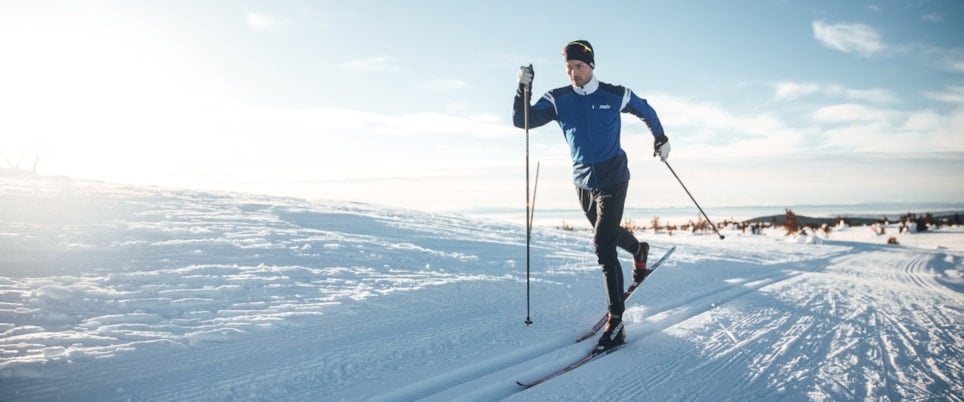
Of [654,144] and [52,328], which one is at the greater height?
[654,144]

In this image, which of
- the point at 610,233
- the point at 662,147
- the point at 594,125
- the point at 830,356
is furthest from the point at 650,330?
the point at 594,125

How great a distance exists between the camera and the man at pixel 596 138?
3.35m

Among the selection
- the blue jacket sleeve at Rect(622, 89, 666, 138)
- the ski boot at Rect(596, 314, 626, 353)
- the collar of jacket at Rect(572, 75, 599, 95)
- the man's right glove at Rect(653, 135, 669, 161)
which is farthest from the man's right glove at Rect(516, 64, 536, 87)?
the ski boot at Rect(596, 314, 626, 353)

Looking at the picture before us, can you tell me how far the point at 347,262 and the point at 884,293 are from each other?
6190mm

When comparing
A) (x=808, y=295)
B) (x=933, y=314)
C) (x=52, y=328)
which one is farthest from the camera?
(x=808, y=295)

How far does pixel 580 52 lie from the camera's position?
3.41 m

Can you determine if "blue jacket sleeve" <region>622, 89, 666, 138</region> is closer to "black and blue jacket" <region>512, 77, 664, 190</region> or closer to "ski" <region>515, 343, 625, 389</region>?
"black and blue jacket" <region>512, 77, 664, 190</region>

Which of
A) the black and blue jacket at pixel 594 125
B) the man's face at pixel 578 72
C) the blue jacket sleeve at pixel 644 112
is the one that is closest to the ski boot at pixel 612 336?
the black and blue jacket at pixel 594 125

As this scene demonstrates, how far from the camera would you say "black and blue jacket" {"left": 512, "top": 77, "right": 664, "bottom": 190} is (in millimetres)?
3426

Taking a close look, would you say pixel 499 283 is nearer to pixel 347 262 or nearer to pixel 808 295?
pixel 347 262

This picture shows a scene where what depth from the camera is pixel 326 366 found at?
254 cm

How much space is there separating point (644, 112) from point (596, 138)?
644mm

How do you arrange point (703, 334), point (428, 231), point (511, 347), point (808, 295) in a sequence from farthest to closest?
point (428, 231), point (808, 295), point (703, 334), point (511, 347)

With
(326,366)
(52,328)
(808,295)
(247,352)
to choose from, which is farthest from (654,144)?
(52,328)
